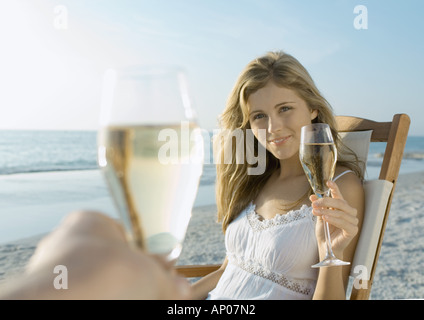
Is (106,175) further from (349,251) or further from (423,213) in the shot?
(423,213)

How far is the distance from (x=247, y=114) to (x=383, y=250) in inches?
236

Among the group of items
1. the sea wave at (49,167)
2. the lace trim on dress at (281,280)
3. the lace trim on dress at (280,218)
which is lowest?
the sea wave at (49,167)

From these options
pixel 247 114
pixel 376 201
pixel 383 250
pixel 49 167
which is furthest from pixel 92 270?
pixel 49 167

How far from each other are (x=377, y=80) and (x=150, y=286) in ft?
111

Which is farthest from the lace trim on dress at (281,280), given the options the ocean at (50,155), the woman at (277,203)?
the ocean at (50,155)

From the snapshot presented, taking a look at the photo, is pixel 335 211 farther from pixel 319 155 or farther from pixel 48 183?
pixel 48 183

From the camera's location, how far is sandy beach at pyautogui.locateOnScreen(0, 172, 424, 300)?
18.8ft

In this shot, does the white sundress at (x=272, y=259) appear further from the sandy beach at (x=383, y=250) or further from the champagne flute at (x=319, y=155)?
the sandy beach at (x=383, y=250)

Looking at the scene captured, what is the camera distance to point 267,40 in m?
26.8

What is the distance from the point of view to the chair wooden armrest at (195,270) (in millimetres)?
2723

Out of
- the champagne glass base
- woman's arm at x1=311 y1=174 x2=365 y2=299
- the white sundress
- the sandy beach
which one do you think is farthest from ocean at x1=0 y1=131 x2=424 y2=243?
the champagne glass base

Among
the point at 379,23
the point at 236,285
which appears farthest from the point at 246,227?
the point at 379,23

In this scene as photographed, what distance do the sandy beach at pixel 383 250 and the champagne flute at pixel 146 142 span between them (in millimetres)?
4451

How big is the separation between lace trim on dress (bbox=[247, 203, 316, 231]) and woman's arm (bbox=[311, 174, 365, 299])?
27 cm
